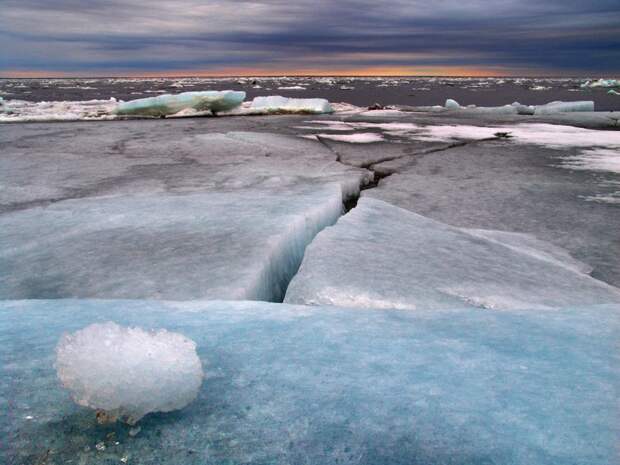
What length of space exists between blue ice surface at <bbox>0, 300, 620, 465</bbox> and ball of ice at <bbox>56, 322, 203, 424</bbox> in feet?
0.08

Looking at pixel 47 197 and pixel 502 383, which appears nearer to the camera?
pixel 502 383

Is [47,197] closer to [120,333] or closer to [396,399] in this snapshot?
[120,333]

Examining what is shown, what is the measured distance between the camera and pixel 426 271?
1.20 m

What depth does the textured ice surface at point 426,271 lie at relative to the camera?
1047mm

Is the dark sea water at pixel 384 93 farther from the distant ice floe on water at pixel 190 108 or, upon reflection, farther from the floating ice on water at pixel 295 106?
the distant ice floe on water at pixel 190 108

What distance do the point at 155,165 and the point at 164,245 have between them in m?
1.85

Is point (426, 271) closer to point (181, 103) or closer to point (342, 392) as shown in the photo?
point (342, 392)

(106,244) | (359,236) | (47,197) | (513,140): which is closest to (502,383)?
(359,236)

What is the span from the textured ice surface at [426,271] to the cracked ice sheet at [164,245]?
0.13 meters

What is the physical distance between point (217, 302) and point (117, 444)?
43 centimetres

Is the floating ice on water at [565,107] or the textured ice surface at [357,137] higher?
the floating ice on water at [565,107]

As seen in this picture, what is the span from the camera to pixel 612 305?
1.05 m

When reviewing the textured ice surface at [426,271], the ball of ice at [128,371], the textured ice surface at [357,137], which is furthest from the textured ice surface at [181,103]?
the ball of ice at [128,371]

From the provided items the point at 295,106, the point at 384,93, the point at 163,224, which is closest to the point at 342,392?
the point at 163,224
